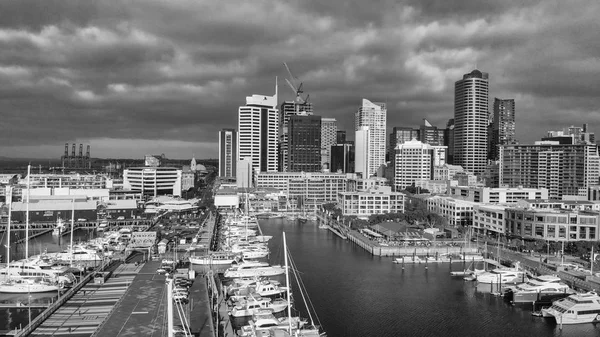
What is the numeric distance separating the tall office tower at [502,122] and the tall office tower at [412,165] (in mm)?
39156

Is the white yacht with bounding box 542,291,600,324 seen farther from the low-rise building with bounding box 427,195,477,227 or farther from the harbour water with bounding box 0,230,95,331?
the low-rise building with bounding box 427,195,477,227

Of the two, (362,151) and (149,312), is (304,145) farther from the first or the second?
(149,312)

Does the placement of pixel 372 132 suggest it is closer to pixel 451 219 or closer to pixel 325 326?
pixel 451 219


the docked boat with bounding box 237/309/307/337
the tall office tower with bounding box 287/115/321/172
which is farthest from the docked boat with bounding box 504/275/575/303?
the tall office tower with bounding box 287/115/321/172

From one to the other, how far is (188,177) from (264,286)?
54.0 metres

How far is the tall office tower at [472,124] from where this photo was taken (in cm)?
7944

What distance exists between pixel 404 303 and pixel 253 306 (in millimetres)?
5143

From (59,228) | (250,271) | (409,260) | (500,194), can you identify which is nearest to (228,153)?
(500,194)

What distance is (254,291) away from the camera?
17234mm

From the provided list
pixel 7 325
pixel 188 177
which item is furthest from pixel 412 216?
pixel 188 177

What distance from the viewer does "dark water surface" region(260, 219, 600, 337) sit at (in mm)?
15047

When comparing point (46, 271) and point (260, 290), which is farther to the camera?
point (46, 271)

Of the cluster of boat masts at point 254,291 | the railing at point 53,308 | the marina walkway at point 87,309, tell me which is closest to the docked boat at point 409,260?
the cluster of boat masts at point 254,291

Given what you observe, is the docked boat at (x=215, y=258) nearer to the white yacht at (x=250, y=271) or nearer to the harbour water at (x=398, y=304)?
the white yacht at (x=250, y=271)
